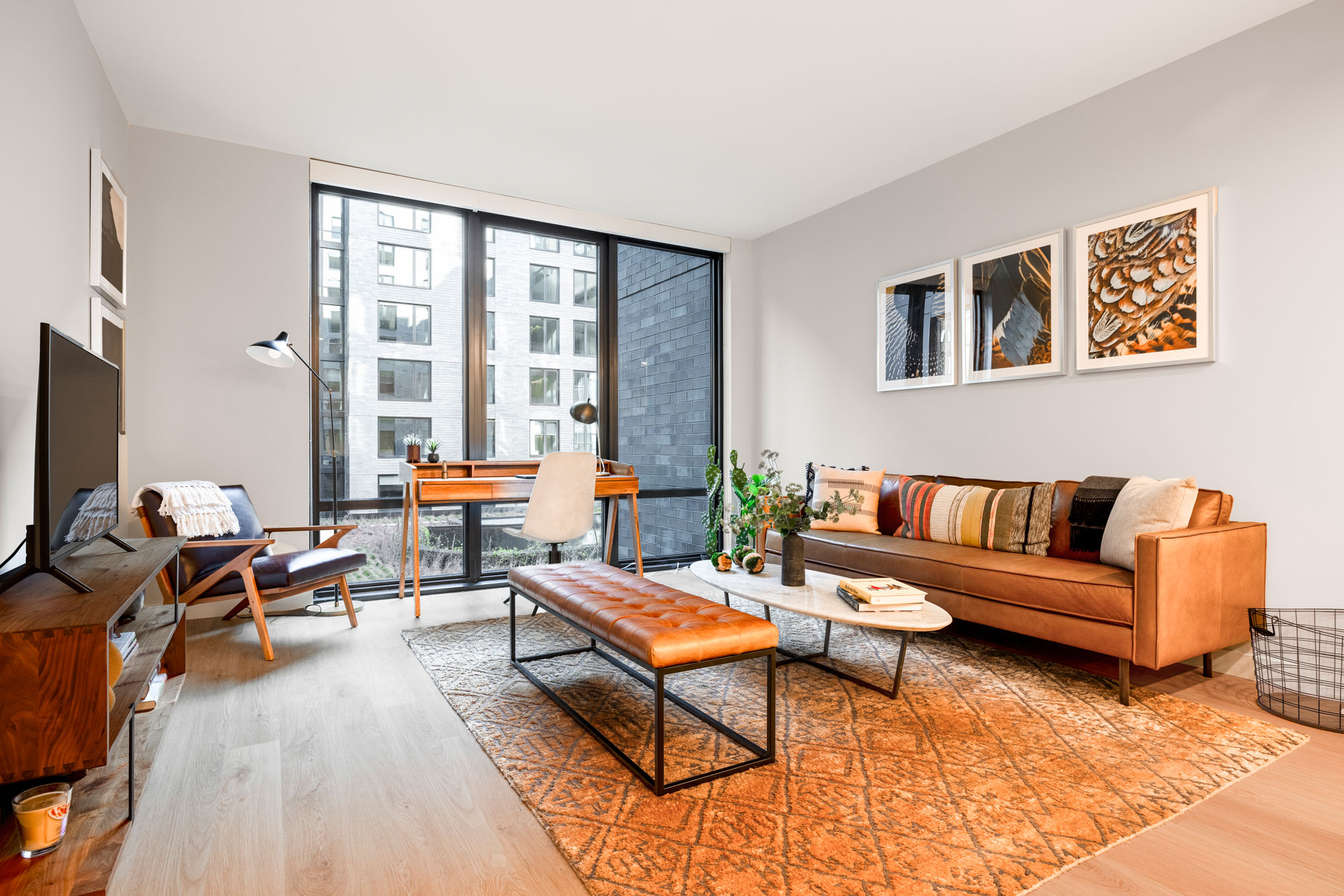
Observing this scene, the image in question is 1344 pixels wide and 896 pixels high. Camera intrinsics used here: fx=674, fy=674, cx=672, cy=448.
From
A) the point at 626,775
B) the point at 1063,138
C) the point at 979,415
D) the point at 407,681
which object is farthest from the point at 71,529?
the point at 1063,138

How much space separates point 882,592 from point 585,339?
3.23 metres

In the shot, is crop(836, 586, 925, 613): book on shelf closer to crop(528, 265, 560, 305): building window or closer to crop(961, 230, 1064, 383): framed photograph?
crop(961, 230, 1064, 383): framed photograph

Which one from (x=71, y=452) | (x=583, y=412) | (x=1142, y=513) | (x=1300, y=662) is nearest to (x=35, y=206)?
(x=71, y=452)

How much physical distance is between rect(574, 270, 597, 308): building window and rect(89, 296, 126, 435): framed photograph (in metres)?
2.66

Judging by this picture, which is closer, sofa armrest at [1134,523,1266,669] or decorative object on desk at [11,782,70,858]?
decorative object on desk at [11,782,70,858]

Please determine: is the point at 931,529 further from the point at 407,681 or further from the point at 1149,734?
the point at 407,681

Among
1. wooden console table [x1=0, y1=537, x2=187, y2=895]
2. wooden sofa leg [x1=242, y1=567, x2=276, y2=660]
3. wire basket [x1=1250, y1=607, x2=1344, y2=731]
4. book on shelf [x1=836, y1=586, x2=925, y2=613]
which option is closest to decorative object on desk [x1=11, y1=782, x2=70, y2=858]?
wooden console table [x1=0, y1=537, x2=187, y2=895]

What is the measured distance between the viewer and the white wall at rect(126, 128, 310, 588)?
11.7ft

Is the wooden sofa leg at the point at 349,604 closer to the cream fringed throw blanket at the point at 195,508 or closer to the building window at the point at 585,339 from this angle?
the cream fringed throw blanket at the point at 195,508

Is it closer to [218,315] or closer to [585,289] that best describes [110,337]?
[218,315]

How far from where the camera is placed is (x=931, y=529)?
3.57 meters

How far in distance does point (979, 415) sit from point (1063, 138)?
1448 mm

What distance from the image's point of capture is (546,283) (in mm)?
4879

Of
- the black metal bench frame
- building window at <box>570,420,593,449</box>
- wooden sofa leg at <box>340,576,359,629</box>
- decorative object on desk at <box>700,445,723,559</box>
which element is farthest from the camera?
decorative object on desk at <box>700,445,723,559</box>
